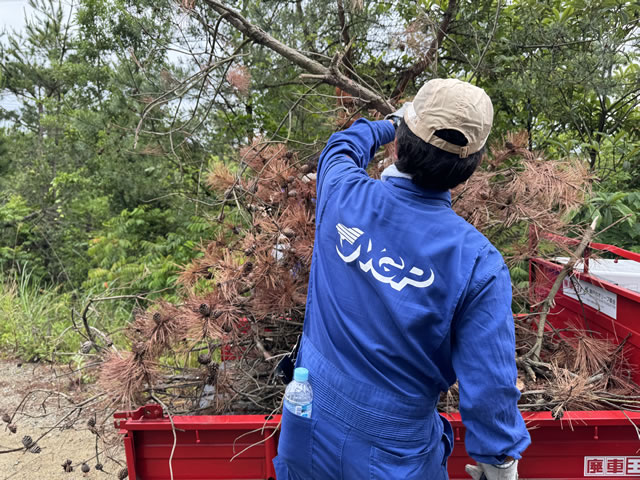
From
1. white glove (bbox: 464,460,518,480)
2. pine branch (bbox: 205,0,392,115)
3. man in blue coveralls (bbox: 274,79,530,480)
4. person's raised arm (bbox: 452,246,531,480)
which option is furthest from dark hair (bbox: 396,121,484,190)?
pine branch (bbox: 205,0,392,115)

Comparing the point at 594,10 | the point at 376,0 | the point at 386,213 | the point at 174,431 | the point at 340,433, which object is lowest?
the point at 174,431

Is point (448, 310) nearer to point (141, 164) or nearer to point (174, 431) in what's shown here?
point (174, 431)

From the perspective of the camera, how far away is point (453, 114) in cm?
126

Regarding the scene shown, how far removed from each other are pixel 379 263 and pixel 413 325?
203 millimetres

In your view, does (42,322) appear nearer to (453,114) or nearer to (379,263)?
(379,263)

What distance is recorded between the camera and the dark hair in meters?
1.31

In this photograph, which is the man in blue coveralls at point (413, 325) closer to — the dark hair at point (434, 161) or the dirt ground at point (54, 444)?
the dark hair at point (434, 161)

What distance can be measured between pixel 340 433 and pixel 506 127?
12.7ft

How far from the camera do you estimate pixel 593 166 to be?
161 inches

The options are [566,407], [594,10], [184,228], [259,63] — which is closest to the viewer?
[566,407]

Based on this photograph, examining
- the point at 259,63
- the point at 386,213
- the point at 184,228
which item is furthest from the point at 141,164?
the point at 386,213

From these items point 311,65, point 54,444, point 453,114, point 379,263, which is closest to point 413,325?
point 379,263

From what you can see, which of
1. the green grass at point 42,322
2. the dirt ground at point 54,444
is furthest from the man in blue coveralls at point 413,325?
the green grass at point 42,322

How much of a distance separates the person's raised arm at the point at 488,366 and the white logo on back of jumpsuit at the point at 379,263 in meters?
0.14
